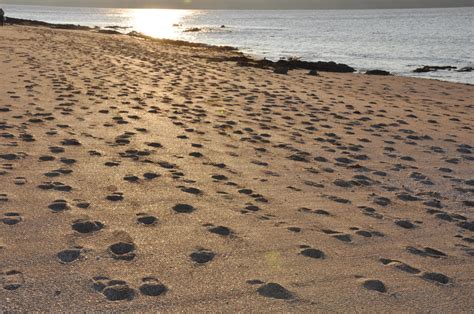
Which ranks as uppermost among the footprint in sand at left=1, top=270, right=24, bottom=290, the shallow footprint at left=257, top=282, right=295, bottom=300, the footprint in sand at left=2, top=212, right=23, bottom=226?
the footprint in sand at left=2, top=212, right=23, bottom=226

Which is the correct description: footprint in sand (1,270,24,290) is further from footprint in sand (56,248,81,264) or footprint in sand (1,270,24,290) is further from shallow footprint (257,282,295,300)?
shallow footprint (257,282,295,300)

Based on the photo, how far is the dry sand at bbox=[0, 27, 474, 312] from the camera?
3.66 meters

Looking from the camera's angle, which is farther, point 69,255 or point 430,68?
point 430,68

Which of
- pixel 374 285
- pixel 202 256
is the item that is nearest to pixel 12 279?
pixel 202 256

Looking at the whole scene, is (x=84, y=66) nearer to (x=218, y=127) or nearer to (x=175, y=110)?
(x=175, y=110)

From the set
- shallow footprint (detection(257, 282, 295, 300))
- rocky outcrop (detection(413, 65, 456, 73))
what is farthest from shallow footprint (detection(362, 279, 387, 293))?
rocky outcrop (detection(413, 65, 456, 73))

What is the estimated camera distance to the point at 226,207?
5328 mm

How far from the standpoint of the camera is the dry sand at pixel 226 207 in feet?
12.0

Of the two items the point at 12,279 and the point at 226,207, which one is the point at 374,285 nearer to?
the point at 226,207

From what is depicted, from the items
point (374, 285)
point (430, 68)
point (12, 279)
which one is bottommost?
point (374, 285)

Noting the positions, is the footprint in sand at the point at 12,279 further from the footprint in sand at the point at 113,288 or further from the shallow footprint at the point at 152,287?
the shallow footprint at the point at 152,287

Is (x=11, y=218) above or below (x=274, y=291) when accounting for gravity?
above

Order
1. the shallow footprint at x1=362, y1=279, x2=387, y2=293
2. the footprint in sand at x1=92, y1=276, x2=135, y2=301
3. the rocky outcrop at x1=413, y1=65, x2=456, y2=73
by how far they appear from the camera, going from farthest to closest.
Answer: the rocky outcrop at x1=413, y1=65, x2=456, y2=73 < the shallow footprint at x1=362, y1=279, x2=387, y2=293 < the footprint in sand at x1=92, y1=276, x2=135, y2=301

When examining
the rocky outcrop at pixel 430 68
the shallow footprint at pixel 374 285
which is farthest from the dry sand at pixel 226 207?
the rocky outcrop at pixel 430 68
